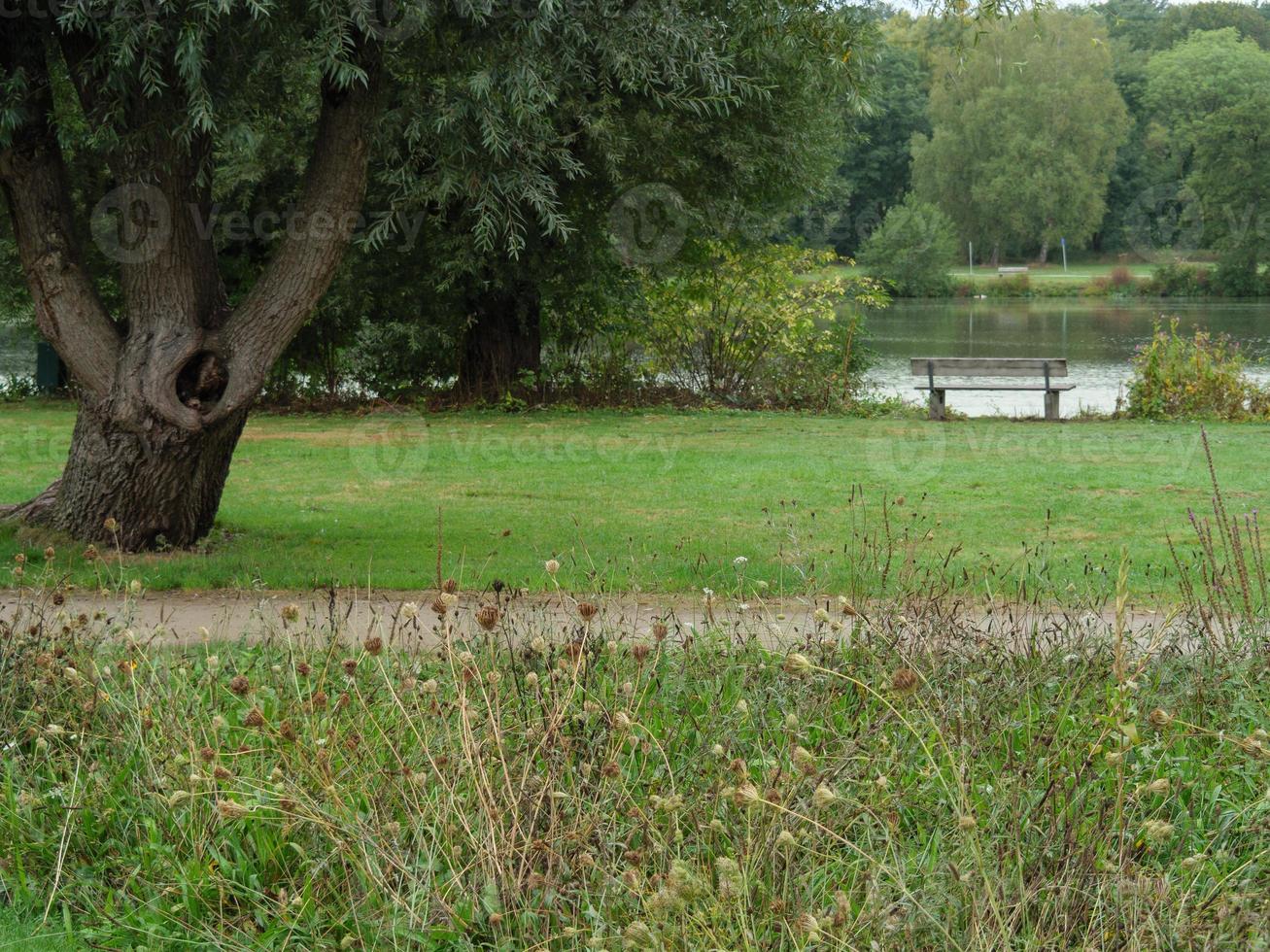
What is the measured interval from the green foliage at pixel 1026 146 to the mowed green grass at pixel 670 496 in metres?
43.0

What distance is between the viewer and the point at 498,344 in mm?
21844

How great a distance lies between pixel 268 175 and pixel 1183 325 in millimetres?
31304

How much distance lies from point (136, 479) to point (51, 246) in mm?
1780

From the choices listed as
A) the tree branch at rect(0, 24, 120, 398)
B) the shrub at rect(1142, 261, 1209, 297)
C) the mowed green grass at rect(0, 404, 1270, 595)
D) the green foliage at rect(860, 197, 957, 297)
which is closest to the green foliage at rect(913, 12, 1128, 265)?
the green foliage at rect(860, 197, 957, 297)

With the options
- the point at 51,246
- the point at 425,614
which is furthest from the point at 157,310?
the point at 425,614

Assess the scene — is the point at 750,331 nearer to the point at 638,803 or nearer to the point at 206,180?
the point at 206,180

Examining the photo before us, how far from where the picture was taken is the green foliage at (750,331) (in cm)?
2311

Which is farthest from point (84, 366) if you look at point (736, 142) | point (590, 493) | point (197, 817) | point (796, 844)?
point (736, 142)

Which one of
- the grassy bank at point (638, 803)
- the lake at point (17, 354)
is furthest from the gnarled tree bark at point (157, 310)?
the lake at point (17, 354)

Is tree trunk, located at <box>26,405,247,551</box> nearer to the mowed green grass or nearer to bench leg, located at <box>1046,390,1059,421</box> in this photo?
the mowed green grass

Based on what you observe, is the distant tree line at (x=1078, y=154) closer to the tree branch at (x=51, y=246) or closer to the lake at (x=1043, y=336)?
the lake at (x=1043, y=336)

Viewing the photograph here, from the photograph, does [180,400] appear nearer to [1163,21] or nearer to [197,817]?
[197,817]

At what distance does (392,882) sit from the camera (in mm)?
4086

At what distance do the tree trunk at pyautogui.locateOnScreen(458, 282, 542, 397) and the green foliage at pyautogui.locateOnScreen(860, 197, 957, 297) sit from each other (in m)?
30.9
